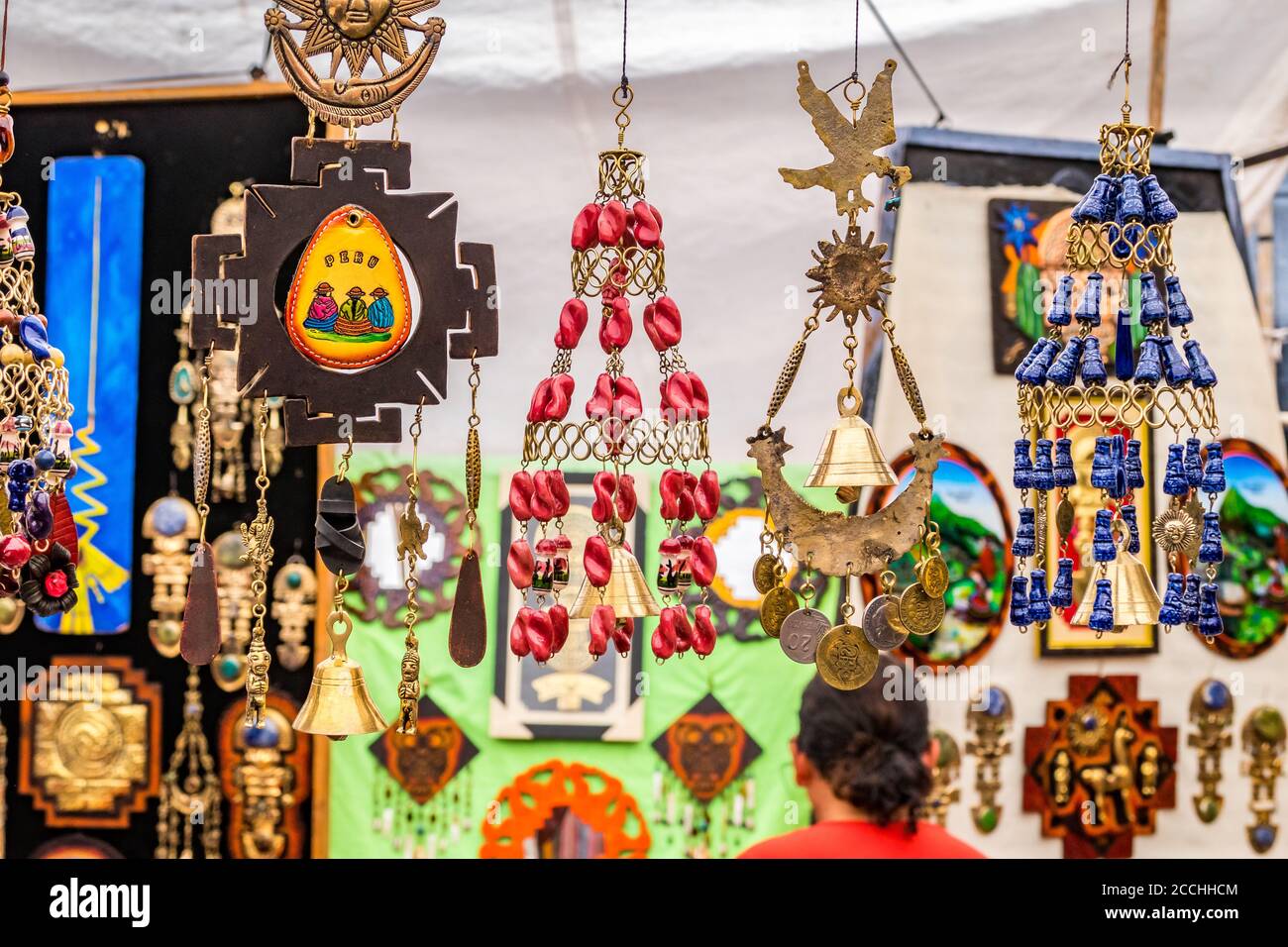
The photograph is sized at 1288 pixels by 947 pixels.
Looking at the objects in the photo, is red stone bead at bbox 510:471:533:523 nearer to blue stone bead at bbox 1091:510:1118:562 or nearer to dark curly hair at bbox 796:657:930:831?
dark curly hair at bbox 796:657:930:831

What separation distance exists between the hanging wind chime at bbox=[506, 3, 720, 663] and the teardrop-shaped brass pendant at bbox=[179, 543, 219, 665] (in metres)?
0.72

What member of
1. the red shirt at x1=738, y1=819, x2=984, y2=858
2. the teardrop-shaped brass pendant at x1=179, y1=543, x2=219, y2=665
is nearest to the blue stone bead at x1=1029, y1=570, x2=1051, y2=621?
the red shirt at x1=738, y1=819, x2=984, y2=858

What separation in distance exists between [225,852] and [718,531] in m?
1.91

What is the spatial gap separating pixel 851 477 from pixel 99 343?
2549mm

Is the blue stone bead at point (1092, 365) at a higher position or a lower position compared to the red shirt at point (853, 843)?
higher

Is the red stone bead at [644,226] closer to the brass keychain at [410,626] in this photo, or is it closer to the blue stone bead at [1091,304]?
the brass keychain at [410,626]

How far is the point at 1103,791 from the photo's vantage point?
4.86 metres

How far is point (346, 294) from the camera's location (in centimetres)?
333

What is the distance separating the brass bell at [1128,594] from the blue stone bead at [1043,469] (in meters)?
0.28

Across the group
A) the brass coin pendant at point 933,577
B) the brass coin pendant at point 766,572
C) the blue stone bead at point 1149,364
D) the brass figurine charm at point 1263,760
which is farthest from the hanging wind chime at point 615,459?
the brass figurine charm at point 1263,760

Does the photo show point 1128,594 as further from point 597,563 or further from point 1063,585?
point 597,563

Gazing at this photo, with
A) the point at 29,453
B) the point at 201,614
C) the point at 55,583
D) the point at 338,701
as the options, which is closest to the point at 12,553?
the point at 55,583

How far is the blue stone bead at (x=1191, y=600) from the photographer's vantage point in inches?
137
